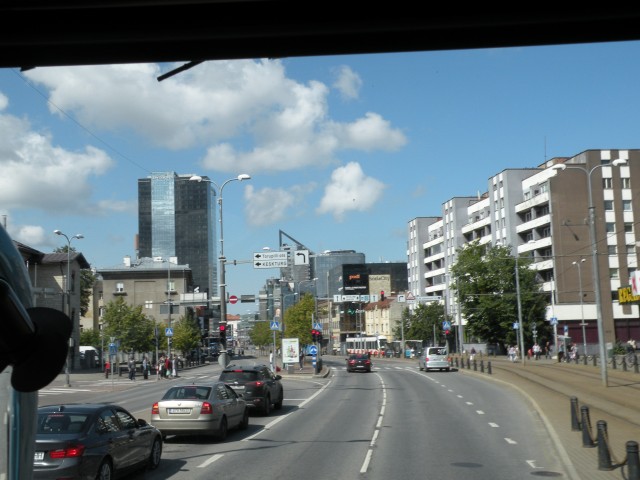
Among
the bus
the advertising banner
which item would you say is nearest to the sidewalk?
the advertising banner

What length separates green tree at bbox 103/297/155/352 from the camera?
3046 inches

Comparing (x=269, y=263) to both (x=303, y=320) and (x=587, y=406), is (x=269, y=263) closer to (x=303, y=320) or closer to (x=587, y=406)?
(x=587, y=406)

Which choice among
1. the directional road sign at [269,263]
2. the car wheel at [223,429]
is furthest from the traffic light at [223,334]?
the car wheel at [223,429]

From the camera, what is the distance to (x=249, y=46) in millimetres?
7258

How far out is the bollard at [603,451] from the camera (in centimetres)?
1315

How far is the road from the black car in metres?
0.54

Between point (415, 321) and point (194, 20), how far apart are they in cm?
10633

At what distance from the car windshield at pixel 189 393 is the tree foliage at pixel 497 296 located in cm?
6768

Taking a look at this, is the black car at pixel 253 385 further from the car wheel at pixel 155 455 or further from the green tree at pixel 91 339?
the green tree at pixel 91 339

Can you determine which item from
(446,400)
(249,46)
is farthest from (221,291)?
(249,46)

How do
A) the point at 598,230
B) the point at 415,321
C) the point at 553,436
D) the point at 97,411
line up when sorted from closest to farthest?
the point at 97,411 → the point at 553,436 → the point at 598,230 → the point at 415,321

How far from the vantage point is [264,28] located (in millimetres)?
6797

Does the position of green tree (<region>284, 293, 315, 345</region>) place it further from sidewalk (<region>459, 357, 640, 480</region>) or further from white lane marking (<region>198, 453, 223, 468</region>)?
white lane marking (<region>198, 453, 223, 468</region>)

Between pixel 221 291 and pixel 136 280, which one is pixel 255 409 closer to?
pixel 221 291
